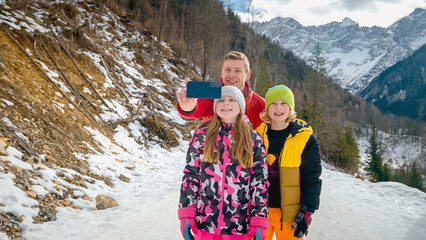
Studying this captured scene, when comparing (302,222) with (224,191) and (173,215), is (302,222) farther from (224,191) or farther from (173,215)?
(173,215)

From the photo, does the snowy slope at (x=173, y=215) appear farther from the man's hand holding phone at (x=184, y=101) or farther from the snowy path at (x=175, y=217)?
the man's hand holding phone at (x=184, y=101)

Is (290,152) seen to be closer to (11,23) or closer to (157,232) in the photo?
(157,232)

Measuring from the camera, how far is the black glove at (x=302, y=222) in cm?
200

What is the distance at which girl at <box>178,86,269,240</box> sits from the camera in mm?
1771

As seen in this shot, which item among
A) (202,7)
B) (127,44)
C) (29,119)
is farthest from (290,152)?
(202,7)

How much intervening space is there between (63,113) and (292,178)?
6.01 metres

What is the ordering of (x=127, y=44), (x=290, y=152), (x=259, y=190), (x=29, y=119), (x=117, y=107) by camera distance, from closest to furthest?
(x=259, y=190) < (x=290, y=152) < (x=29, y=119) < (x=117, y=107) < (x=127, y=44)

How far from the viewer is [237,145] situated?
1.82 m

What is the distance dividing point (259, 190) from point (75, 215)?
2.99 meters

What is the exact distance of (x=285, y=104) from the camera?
2260mm

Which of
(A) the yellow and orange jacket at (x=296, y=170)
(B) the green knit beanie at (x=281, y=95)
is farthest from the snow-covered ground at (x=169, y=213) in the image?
(B) the green knit beanie at (x=281, y=95)

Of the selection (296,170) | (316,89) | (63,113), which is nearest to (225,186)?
(296,170)

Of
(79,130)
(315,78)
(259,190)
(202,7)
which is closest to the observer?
(259,190)

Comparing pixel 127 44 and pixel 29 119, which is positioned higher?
pixel 127 44
